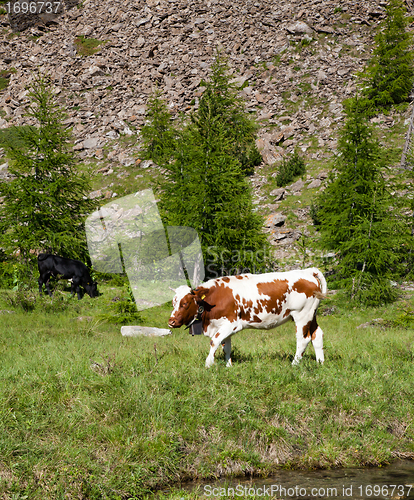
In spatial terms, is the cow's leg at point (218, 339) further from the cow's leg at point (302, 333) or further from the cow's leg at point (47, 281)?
the cow's leg at point (47, 281)

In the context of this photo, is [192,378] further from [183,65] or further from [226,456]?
[183,65]

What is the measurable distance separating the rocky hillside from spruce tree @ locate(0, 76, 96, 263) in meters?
9.28

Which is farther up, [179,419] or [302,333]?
[179,419]

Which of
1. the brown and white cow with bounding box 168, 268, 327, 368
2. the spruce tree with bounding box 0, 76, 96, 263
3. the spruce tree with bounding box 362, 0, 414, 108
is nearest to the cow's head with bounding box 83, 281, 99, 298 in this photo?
the spruce tree with bounding box 0, 76, 96, 263

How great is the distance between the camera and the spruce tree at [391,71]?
38.7m

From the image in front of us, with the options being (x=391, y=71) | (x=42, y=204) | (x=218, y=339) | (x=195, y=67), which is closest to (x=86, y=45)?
(x=195, y=67)

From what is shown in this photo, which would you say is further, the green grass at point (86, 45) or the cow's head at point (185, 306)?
the green grass at point (86, 45)

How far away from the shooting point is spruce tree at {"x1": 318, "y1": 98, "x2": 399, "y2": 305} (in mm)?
19625

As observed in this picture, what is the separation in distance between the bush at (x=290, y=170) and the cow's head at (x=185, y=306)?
28856 millimetres

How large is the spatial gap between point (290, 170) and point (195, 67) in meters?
26.7

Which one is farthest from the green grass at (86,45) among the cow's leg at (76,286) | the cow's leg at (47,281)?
the cow's leg at (76,286)

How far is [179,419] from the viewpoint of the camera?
5.83 metres

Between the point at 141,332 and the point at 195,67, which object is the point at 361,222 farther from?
the point at 195,67

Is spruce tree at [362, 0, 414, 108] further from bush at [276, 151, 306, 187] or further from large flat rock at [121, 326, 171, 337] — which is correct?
large flat rock at [121, 326, 171, 337]
